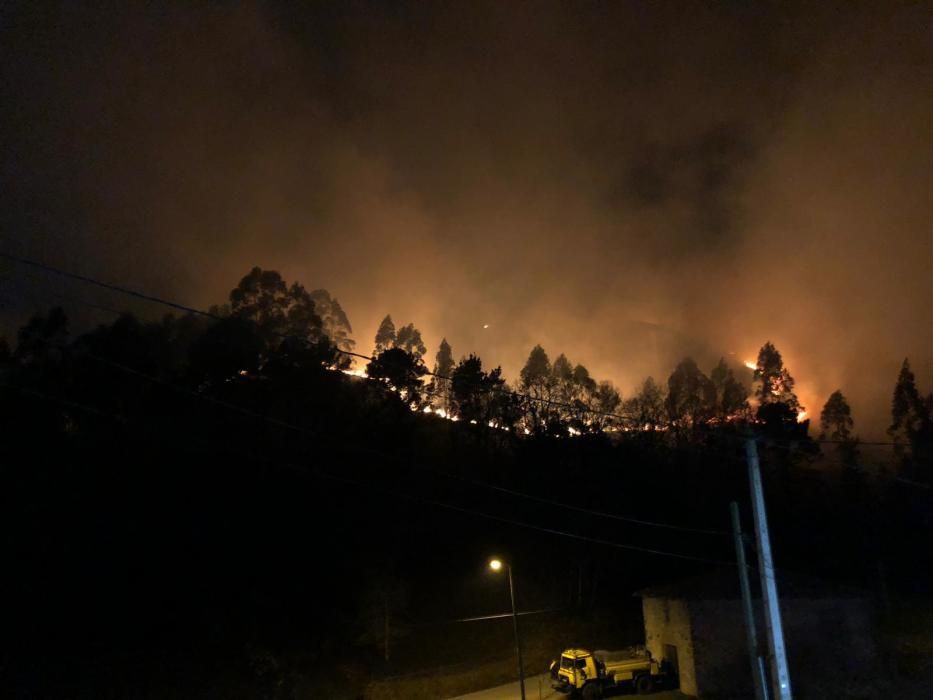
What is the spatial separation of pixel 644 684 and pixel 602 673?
216 cm

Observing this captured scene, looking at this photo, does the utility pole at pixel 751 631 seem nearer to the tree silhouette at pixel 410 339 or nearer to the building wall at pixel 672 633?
the building wall at pixel 672 633

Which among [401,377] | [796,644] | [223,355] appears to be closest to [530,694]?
[796,644]

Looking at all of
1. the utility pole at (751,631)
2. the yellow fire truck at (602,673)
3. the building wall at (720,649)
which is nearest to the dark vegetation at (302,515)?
the utility pole at (751,631)

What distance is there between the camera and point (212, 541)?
2822 cm

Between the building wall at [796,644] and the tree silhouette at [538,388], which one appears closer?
the building wall at [796,644]

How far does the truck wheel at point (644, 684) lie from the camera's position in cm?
2619

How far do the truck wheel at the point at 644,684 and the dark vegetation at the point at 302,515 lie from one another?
24.0 ft

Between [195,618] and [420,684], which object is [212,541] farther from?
[420,684]

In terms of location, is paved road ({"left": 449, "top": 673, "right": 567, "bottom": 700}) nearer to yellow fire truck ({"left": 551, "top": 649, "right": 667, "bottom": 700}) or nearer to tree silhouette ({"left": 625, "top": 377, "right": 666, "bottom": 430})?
yellow fire truck ({"left": 551, "top": 649, "right": 667, "bottom": 700})

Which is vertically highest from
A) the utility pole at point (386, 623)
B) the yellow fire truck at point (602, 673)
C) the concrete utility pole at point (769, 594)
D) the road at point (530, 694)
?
the concrete utility pole at point (769, 594)

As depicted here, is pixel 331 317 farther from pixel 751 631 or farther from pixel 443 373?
pixel 751 631

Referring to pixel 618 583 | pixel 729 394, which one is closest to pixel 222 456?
pixel 618 583

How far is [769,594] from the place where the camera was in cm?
1265

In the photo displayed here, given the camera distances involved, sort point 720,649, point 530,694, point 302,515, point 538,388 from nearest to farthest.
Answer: point 720,649 < point 530,694 < point 302,515 < point 538,388
